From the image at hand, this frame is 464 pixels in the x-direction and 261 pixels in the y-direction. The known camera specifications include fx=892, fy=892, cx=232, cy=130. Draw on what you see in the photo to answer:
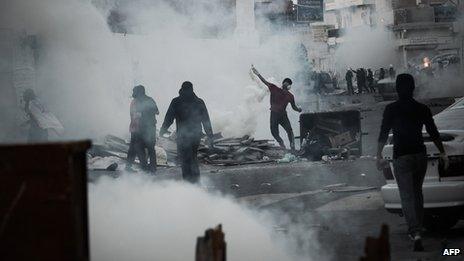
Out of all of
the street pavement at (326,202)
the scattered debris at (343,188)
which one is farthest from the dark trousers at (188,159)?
the scattered debris at (343,188)

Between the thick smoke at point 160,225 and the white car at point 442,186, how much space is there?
50.5 inches

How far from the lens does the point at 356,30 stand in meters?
71.3

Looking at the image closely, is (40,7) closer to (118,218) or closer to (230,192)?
(230,192)

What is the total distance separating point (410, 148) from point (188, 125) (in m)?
4.51

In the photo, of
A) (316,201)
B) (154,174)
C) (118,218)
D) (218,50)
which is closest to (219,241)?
(118,218)

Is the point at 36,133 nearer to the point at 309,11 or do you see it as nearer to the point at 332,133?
the point at 332,133

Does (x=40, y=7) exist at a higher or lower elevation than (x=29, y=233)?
higher

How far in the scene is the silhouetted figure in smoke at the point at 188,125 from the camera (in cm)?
1207

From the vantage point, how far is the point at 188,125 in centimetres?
1217

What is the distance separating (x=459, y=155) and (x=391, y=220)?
5.62 feet

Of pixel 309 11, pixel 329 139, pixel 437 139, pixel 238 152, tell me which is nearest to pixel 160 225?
pixel 437 139

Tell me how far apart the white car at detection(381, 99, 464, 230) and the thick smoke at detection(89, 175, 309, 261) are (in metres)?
1.28

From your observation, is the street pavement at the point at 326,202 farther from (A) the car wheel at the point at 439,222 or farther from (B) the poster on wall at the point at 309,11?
(B) the poster on wall at the point at 309,11

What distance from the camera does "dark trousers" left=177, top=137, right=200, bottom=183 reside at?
39.5 ft
